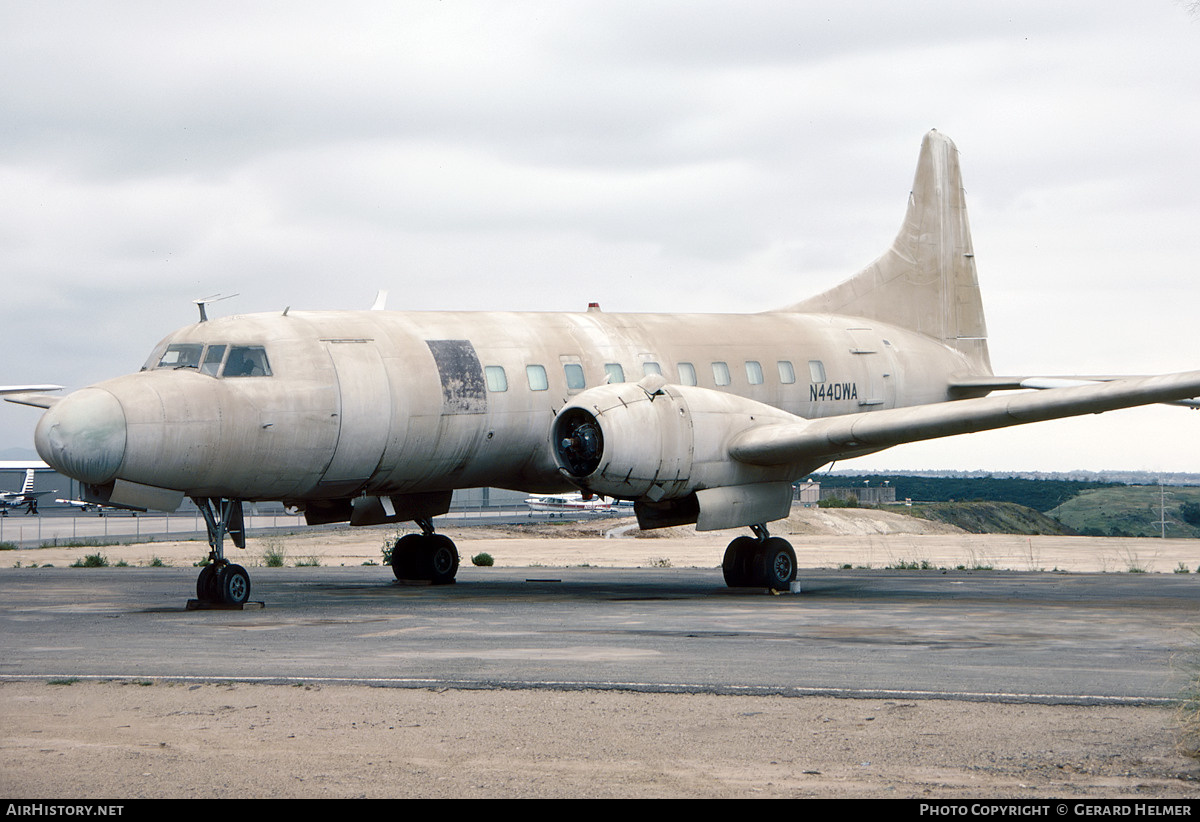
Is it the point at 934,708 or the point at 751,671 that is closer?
the point at 934,708

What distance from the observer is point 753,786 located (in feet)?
24.4

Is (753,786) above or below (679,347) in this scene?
below

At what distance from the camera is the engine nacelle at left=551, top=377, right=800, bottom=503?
18781 mm

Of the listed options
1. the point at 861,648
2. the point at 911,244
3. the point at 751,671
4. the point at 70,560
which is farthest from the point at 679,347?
the point at 70,560

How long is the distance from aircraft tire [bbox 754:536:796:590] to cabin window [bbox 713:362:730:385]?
11.1 feet

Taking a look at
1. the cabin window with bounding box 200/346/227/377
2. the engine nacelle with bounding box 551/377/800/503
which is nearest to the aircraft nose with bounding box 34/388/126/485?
the cabin window with bounding box 200/346/227/377

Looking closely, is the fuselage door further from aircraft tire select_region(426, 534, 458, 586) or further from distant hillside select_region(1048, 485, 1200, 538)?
distant hillside select_region(1048, 485, 1200, 538)

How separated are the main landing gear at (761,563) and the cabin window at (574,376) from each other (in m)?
3.69

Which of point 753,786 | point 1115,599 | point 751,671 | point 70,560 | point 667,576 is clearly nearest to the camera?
point 753,786

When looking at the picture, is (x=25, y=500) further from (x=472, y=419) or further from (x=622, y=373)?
(x=472, y=419)

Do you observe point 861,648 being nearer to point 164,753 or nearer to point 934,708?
point 934,708

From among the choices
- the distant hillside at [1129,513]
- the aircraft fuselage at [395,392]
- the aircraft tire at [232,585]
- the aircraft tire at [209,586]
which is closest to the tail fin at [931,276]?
the aircraft fuselage at [395,392]
